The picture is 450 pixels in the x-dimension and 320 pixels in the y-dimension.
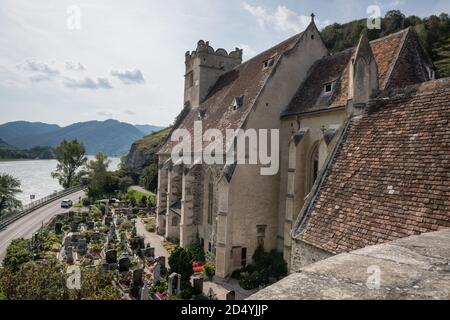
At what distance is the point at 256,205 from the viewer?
2203cm

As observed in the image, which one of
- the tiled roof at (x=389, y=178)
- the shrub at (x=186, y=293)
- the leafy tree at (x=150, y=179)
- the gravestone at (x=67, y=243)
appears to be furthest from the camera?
the leafy tree at (x=150, y=179)

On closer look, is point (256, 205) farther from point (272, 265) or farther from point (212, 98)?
point (212, 98)

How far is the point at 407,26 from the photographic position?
6769cm

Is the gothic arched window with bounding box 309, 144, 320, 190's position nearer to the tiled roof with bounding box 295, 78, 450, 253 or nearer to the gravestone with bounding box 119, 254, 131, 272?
the tiled roof with bounding box 295, 78, 450, 253

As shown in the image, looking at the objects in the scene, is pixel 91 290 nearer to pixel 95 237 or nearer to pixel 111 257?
pixel 111 257

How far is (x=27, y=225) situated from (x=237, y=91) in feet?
119

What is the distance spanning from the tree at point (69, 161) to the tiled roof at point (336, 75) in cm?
7195

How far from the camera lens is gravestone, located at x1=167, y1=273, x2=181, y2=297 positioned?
1967 centimetres

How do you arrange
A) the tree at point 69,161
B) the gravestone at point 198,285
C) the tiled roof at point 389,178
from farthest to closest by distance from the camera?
the tree at point 69,161
the gravestone at point 198,285
the tiled roof at point 389,178

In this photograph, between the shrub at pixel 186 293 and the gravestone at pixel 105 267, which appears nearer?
the shrub at pixel 186 293

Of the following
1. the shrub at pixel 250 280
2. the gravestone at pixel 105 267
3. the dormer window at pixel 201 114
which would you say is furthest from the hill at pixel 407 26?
the gravestone at pixel 105 267

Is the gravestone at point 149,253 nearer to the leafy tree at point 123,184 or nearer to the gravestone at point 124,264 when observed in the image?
the gravestone at point 124,264

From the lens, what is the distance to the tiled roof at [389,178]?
812 centimetres

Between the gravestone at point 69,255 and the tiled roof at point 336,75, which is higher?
the tiled roof at point 336,75
